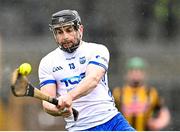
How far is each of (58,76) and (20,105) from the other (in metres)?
5.15

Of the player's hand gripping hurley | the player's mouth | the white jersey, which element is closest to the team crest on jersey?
the white jersey

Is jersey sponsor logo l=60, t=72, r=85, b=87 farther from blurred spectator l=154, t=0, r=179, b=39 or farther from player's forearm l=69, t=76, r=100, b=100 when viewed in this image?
blurred spectator l=154, t=0, r=179, b=39

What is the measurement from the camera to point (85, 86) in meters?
7.02

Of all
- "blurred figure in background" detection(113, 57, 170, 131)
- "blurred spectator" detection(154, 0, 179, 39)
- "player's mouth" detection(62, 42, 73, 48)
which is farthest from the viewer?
"blurred spectator" detection(154, 0, 179, 39)

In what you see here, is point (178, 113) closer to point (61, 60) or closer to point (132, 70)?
point (132, 70)

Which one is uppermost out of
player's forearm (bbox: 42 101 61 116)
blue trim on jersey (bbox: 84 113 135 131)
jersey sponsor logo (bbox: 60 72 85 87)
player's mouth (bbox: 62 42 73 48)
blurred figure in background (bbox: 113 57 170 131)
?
player's mouth (bbox: 62 42 73 48)

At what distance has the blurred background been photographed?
12391mm

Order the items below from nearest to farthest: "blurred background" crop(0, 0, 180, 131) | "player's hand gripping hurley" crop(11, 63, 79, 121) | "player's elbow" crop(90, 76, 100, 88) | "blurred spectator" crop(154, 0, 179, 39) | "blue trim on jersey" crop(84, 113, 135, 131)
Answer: "player's hand gripping hurley" crop(11, 63, 79, 121) < "player's elbow" crop(90, 76, 100, 88) < "blue trim on jersey" crop(84, 113, 135, 131) < "blurred background" crop(0, 0, 180, 131) < "blurred spectator" crop(154, 0, 179, 39)

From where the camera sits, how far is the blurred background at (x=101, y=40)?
1239cm

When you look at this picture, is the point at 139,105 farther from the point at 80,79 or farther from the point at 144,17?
the point at 80,79

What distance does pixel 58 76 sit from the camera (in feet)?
24.1

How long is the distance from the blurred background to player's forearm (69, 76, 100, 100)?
15.5 feet

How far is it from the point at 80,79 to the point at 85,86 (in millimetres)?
258

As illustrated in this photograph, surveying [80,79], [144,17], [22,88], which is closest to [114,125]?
[80,79]
